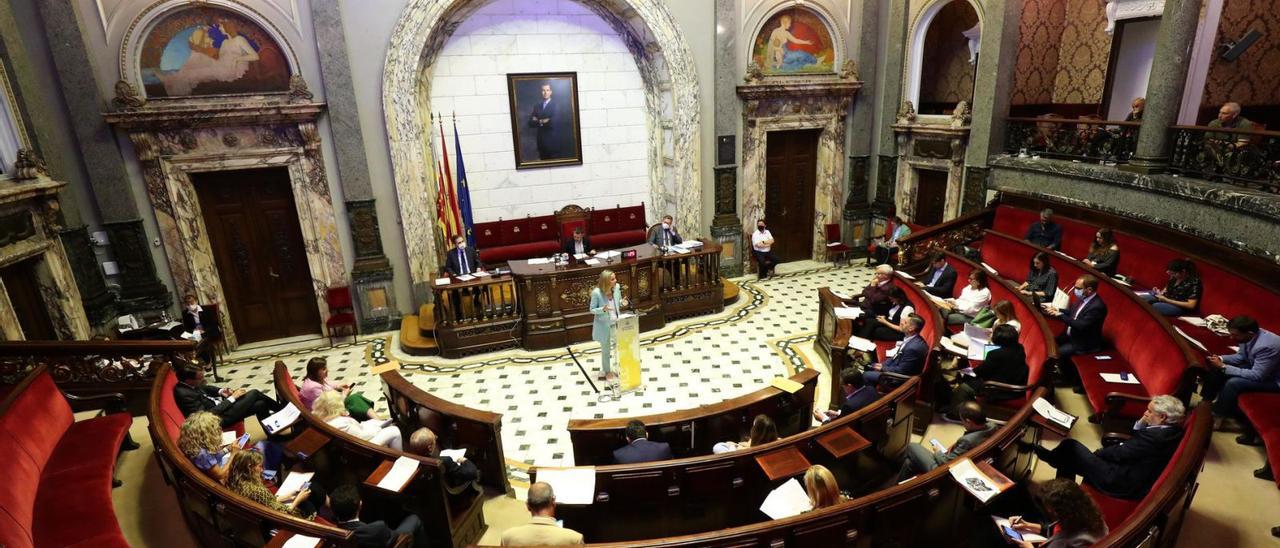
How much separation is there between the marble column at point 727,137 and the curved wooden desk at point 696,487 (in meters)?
6.74

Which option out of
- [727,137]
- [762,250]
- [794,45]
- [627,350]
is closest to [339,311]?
[627,350]

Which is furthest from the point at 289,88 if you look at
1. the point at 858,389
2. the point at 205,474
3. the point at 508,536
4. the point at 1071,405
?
the point at 1071,405

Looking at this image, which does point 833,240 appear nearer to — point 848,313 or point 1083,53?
point 848,313

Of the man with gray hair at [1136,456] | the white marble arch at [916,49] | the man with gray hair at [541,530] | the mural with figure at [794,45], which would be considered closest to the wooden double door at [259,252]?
the man with gray hair at [541,530]

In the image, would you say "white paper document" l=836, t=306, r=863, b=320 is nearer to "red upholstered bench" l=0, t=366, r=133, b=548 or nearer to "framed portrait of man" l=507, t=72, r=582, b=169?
"framed portrait of man" l=507, t=72, r=582, b=169

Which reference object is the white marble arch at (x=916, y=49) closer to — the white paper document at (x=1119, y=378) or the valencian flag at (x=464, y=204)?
the white paper document at (x=1119, y=378)

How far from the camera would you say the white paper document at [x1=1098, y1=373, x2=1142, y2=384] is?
216 inches

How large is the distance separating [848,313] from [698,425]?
3046 millimetres

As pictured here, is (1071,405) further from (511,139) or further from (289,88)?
(289,88)

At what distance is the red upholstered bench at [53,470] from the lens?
3938mm

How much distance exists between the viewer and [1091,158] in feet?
28.0

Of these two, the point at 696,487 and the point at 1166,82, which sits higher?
the point at 1166,82

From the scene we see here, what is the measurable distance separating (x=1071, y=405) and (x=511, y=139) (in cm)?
862

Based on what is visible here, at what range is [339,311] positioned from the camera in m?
9.05
